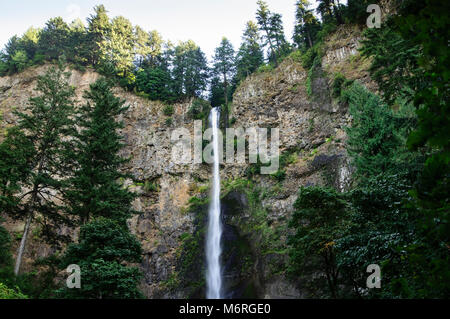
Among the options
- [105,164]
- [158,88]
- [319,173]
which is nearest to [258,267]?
[319,173]

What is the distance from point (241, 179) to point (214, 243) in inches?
266

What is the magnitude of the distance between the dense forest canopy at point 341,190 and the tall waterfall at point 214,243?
3775mm

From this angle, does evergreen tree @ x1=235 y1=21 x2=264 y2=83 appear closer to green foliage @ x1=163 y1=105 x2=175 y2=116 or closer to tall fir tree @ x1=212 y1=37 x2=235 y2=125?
tall fir tree @ x1=212 y1=37 x2=235 y2=125

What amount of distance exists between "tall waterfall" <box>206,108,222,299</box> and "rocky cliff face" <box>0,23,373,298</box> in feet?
2.19

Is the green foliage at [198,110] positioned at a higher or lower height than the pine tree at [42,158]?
higher

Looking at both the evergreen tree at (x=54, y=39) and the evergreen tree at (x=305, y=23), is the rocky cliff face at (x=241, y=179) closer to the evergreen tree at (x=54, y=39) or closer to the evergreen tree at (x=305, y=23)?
the evergreen tree at (x=54, y=39)

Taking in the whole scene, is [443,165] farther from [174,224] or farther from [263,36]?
[263,36]

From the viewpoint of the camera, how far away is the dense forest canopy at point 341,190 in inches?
104

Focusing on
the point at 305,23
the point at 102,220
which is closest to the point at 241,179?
the point at 102,220

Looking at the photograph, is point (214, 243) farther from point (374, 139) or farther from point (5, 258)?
point (374, 139)

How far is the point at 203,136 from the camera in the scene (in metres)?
32.2

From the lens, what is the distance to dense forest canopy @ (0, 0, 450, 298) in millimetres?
2646

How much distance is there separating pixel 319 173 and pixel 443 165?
1956cm

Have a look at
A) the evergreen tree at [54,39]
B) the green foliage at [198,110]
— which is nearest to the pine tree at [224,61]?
the green foliage at [198,110]
